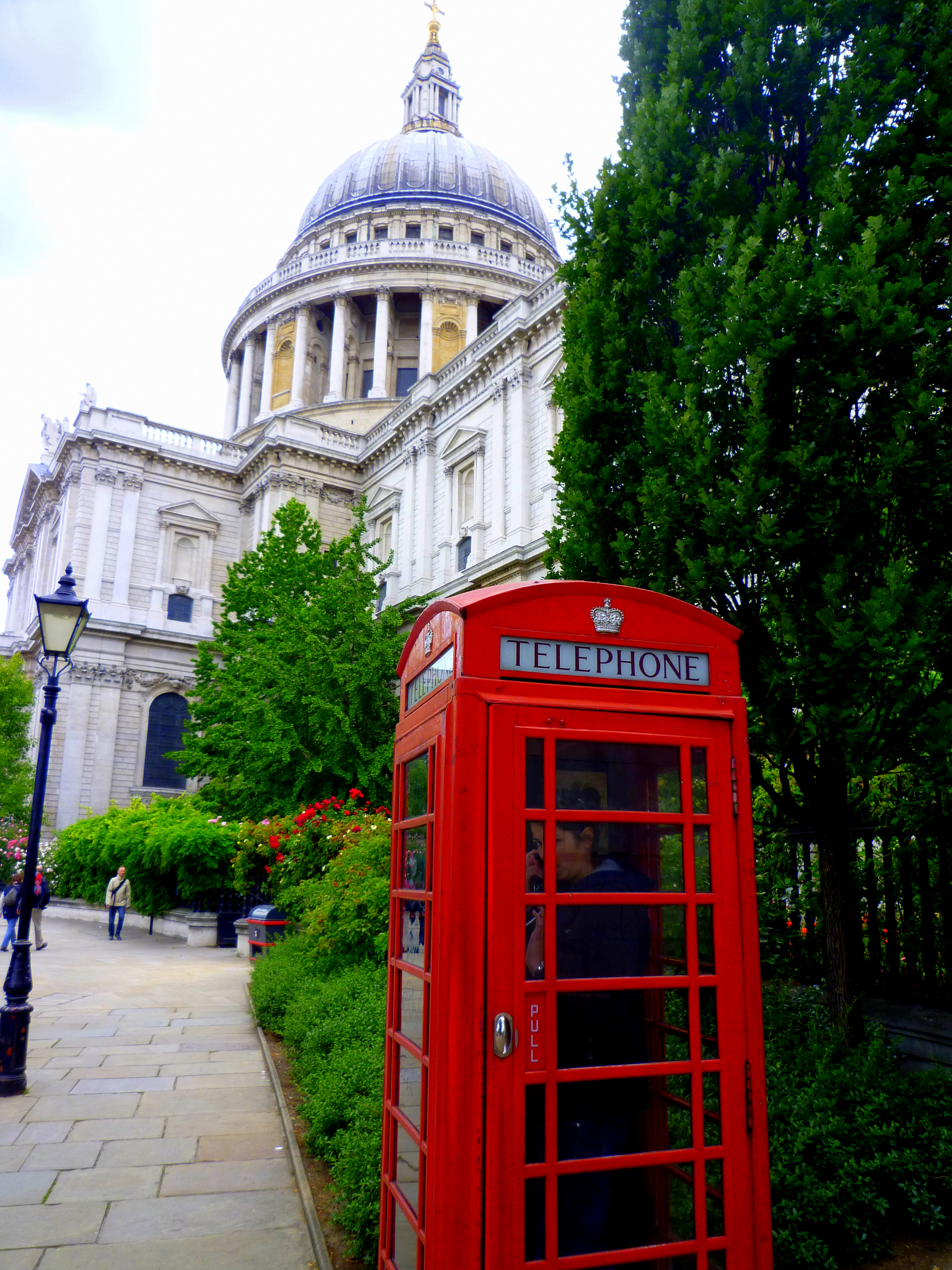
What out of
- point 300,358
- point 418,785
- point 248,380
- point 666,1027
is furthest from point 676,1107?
point 248,380

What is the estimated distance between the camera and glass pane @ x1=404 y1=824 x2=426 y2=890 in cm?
368

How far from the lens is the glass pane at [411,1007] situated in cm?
363

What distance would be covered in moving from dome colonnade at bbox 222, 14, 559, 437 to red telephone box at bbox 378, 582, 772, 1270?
1831 inches

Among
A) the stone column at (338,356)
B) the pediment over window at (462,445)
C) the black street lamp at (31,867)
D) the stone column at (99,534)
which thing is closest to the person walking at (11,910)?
the black street lamp at (31,867)

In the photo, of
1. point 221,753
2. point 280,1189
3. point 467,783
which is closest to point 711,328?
point 467,783

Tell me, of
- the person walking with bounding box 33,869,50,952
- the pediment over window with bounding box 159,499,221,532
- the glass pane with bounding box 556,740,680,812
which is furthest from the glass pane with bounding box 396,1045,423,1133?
the pediment over window with bounding box 159,499,221,532

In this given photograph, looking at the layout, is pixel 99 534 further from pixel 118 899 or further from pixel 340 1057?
pixel 340 1057

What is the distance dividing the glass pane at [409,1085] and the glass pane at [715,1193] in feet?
3.55

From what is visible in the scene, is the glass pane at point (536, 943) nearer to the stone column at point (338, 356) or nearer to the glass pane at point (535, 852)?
the glass pane at point (535, 852)

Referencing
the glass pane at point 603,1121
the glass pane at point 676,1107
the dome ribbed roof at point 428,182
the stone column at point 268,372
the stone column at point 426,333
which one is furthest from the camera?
the dome ribbed roof at point 428,182

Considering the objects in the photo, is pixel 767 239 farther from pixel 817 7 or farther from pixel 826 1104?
pixel 826 1104

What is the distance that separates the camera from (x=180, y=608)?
137 feet

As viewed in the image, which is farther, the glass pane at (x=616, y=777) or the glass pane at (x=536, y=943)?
the glass pane at (x=616, y=777)

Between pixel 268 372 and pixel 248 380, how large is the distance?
2638mm
